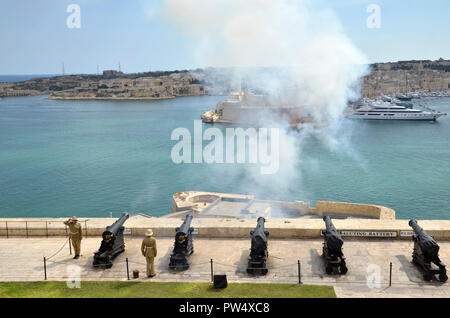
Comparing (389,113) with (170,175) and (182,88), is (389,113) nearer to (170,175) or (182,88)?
(170,175)

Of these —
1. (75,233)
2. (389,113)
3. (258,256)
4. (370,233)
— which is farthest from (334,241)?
(389,113)

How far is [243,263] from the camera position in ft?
31.7

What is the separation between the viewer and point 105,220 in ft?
39.7

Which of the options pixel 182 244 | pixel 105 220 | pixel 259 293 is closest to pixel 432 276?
pixel 259 293

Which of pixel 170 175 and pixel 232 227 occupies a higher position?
pixel 232 227

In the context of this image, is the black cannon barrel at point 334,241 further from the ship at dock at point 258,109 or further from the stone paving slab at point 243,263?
the ship at dock at point 258,109

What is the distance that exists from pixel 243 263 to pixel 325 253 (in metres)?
1.76

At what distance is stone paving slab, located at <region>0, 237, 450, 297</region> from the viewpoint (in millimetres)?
8609

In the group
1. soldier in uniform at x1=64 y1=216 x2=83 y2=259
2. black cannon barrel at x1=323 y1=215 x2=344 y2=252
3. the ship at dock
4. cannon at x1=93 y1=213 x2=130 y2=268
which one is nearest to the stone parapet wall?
soldier in uniform at x1=64 y1=216 x2=83 y2=259

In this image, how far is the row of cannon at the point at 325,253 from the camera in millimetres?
8734

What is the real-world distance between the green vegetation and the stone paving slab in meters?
0.34

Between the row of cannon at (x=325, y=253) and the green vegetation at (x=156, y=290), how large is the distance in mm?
750

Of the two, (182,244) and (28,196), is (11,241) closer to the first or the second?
(182,244)
